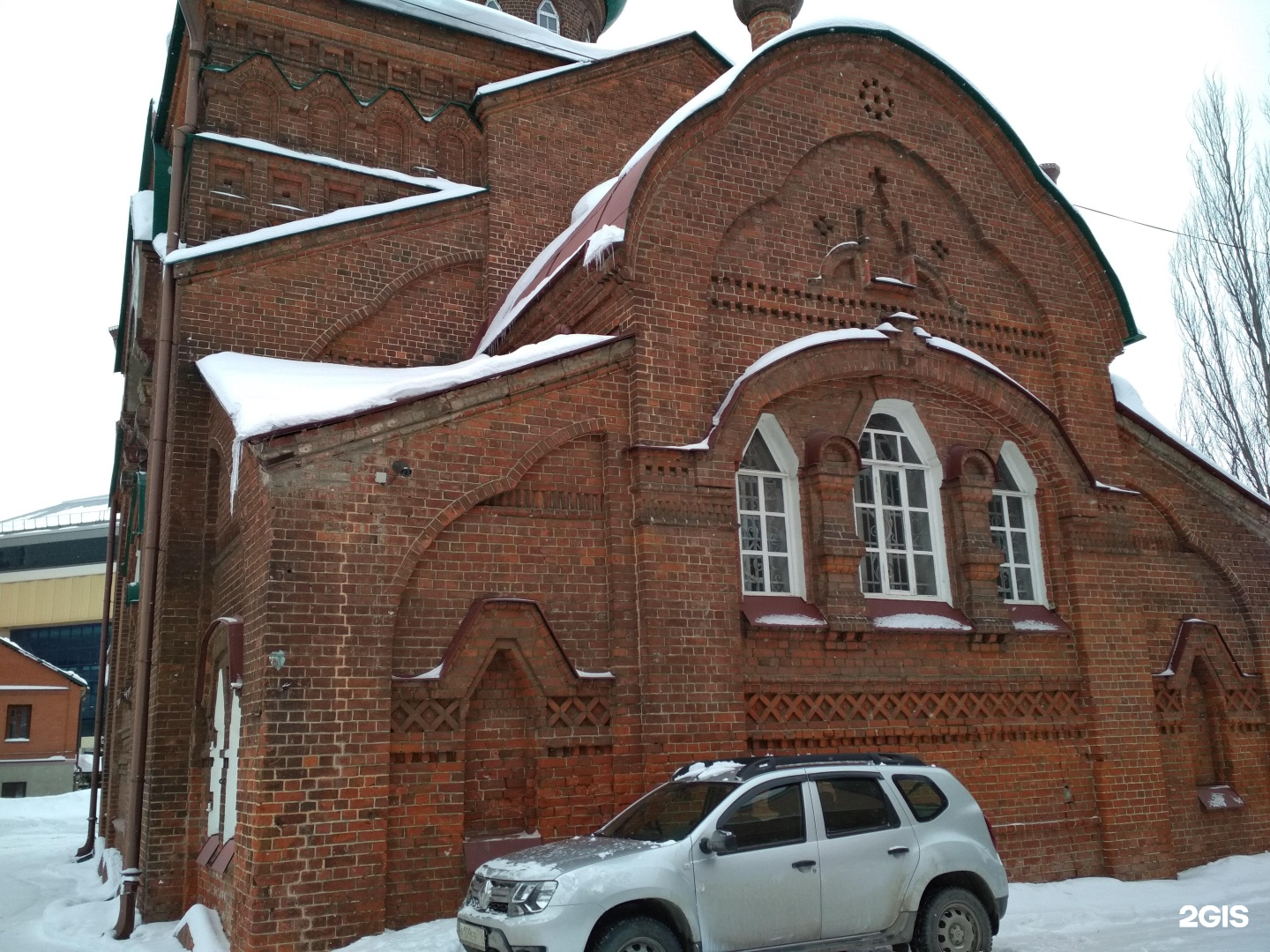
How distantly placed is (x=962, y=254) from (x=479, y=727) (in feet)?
25.6

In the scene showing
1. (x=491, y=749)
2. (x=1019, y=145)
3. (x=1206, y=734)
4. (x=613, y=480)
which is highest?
(x=1019, y=145)

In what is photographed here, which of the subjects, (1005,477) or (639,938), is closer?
(639,938)

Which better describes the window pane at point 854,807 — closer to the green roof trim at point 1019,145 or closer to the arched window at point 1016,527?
the arched window at point 1016,527

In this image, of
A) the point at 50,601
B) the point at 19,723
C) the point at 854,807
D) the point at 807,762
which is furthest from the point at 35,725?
the point at 854,807

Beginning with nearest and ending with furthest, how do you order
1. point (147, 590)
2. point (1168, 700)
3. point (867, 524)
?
point (147, 590), point (867, 524), point (1168, 700)

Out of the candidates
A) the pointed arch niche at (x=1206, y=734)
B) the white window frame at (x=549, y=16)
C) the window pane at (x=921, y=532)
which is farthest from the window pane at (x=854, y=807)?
the white window frame at (x=549, y=16)

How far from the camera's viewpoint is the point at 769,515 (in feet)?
34.7

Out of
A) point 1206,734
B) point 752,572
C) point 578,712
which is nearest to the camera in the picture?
point 578,712

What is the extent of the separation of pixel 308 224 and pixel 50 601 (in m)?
48.0

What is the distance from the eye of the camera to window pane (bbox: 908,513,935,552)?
11344 mm

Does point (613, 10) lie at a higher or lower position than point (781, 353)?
higher

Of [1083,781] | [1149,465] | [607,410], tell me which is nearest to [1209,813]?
[1083,781]

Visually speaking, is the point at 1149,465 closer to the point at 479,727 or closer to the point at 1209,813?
the point at 1209,813

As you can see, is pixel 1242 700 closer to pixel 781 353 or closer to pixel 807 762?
pixel 781 353
